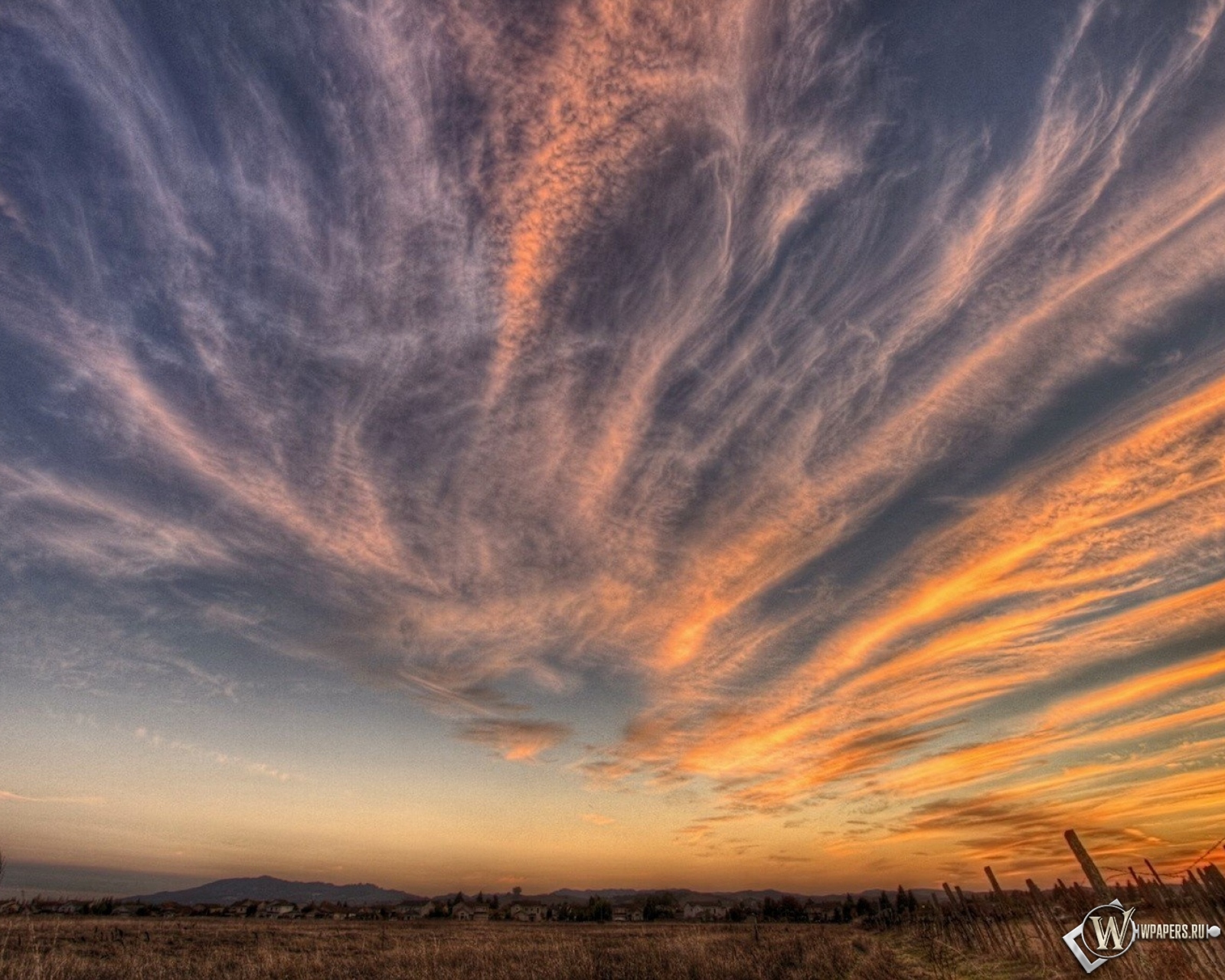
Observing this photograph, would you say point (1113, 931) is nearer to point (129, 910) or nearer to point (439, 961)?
point (439, 961)

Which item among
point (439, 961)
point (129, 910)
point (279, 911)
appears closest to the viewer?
point (439, 961)

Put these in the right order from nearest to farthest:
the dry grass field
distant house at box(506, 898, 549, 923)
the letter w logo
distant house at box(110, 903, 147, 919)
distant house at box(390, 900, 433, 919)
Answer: the letter w logo → the dry grass field → distant house at box(110, 903, 147, 919) → distant house at box(506, 898, 549, 923) → distant house at box(390, 900, 433, 919)

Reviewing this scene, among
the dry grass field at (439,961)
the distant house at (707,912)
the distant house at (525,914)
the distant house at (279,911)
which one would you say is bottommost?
the dry grass field at (439,961)

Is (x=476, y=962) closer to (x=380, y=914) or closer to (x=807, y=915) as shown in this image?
(x=380, y=914)

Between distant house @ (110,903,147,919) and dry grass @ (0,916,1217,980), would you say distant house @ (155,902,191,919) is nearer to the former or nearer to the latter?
distant house @ (110,903,147,919)

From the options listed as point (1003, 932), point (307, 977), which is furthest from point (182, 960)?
point (1003, 932)

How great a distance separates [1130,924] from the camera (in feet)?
61.2

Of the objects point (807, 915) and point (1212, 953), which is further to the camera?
point (807, 915)

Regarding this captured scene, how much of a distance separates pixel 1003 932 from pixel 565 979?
110ft

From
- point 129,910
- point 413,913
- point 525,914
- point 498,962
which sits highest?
point 525,914

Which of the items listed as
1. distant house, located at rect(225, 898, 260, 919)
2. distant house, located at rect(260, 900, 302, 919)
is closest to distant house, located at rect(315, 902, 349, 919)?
distant house, located at rect(260, 900, 302, 919)

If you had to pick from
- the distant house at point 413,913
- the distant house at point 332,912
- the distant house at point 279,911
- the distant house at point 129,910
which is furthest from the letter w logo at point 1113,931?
the distant house at point 129,910

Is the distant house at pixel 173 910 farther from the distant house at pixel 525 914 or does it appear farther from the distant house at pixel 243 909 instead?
the distant house at pixel 525 914

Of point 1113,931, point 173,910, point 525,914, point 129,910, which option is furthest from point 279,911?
point 1113,931
